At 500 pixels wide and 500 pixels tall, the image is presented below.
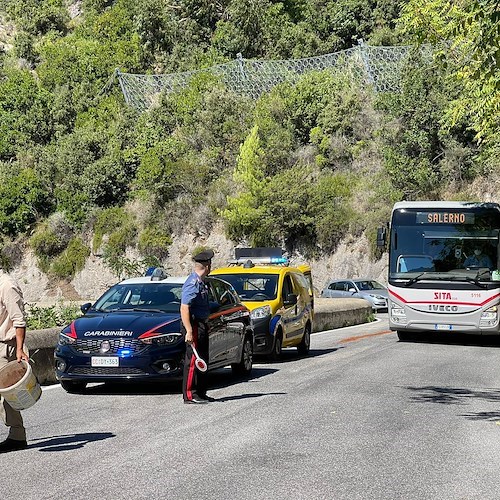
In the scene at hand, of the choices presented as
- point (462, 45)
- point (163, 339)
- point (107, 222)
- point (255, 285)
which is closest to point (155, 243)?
point (107, 222)

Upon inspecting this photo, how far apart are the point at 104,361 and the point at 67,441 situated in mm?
3301

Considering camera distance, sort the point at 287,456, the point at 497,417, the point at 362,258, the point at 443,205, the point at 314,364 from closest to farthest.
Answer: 1. the point at 287,456
2. the point at 497,417
3. the point at 314,364
4. the point at 443,205
5. the point at 362,258

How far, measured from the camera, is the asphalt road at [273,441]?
736cm

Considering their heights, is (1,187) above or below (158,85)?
below

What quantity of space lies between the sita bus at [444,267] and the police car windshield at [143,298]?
367 inches

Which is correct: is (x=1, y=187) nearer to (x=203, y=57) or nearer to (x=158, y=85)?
(x=158, y=85)

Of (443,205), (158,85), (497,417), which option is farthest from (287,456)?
(158,85)

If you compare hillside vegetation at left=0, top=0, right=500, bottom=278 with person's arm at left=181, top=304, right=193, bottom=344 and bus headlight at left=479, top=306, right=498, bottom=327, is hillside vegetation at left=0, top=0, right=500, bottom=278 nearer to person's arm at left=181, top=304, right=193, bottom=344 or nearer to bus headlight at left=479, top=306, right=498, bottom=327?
bus headlight at left=479, top=306, right=498, bottom=327

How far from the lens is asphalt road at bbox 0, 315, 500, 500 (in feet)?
24.1

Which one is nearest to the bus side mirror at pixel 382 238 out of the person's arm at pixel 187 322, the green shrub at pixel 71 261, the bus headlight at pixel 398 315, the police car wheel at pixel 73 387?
the bus headlight at pixel 398 315

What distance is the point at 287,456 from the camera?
8.57m

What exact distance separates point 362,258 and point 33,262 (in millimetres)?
20611

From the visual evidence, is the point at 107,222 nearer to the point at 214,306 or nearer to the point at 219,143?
the point at 219,143

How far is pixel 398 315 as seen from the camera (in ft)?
76.7
